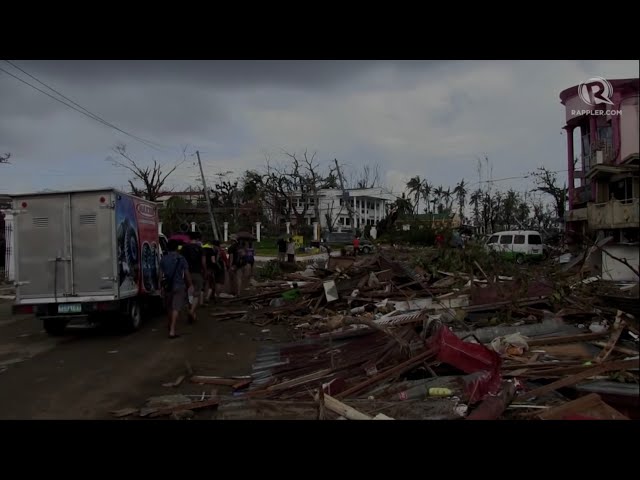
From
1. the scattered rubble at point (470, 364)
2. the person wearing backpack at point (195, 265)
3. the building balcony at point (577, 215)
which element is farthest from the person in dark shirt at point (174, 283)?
the building balcony at point (577, 215)

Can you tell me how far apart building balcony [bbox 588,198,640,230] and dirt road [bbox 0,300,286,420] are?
3854 mm

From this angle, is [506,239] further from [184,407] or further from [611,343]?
[184,407]

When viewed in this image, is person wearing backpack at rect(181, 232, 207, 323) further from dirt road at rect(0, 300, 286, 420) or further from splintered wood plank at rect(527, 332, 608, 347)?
splintered wood plank at rect(527, 332, 608, 347)

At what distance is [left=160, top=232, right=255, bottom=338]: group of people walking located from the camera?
889cm

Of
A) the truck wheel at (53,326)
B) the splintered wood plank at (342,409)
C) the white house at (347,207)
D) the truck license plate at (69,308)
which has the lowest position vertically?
the truck wheel at (53,326)

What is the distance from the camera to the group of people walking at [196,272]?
8.89 m

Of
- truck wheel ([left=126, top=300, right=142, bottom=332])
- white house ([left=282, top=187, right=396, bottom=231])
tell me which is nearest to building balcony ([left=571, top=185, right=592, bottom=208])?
truck wheel ([left=126, top=300, right=142, bottom=332])

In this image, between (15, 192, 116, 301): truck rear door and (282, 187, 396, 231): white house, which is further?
(282, 187, 396, 231): white house

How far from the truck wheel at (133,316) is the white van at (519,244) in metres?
11.1

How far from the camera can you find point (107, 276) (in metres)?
8.58

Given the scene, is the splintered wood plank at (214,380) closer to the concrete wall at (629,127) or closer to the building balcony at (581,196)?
the building balcony at (581,196)
